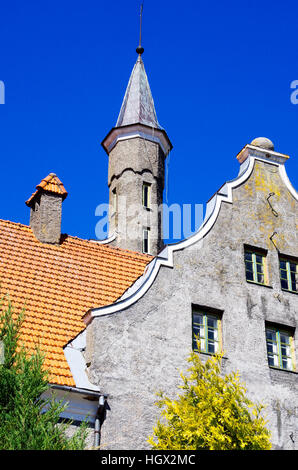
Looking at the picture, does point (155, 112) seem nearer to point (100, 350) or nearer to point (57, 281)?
point (57, 281)

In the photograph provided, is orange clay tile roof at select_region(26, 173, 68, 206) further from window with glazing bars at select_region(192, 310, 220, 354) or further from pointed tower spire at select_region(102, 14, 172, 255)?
pointed tower spire at select_region(102, 14, 172, 255)

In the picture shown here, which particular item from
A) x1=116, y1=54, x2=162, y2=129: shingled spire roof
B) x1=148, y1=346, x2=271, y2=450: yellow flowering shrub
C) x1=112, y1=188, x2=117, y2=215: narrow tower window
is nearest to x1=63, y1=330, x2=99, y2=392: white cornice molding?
x1=148, y1=346, x2=271, y2=450: yellow flowering shrub

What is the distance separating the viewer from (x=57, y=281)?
1658cm

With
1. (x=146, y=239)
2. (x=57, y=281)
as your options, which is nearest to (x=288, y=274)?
(x=57, y=281)

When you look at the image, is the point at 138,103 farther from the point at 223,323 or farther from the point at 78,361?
the point at 78,361

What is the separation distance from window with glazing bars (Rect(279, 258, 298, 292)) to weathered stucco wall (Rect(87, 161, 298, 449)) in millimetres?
224

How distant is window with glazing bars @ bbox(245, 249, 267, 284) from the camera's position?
52.9 ft

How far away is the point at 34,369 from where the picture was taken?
1156cm

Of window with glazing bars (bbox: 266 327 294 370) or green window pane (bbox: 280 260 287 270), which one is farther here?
green window pane (bbox: 280 260 287 270)

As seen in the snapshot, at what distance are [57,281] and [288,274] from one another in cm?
513

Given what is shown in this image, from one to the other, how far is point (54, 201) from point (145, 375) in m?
6.54

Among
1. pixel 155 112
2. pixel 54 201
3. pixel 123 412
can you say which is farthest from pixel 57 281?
pixel 155 112
